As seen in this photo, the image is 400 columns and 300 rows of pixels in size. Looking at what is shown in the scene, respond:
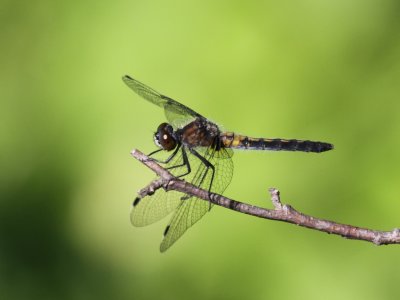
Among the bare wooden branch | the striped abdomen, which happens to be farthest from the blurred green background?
the bare wooden branch

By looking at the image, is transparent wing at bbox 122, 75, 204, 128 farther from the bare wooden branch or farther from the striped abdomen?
the bare wooden branch

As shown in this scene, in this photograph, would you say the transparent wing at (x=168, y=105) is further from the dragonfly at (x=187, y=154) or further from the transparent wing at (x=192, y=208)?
the transparent wing at (x=192, y=208)

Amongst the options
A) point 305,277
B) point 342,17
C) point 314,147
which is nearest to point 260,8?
point 342,17

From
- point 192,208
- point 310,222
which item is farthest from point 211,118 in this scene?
point 310,222

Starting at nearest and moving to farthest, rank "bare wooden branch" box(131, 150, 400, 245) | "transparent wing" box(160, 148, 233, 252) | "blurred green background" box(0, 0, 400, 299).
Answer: "bare wooden branch" box(131, 150, 400, 245) → "transparent wing" box(160, 148, 233, 252) → "blurred green background" box(0, 0, 400, 299)

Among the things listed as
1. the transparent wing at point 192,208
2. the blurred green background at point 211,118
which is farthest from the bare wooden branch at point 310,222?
the blurred green background at point 211,118

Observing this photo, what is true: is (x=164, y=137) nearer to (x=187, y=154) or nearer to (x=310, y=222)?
(x=187, y=154)
